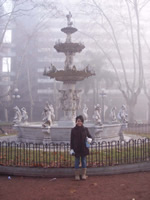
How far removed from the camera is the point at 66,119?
15070 millimetres

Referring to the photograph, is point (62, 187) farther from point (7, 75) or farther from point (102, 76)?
point (7, 75)

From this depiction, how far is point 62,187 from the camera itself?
673 centimetres

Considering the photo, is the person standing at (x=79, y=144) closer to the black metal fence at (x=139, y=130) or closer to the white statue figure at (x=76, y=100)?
the white statue figure at (x=76, y=100)

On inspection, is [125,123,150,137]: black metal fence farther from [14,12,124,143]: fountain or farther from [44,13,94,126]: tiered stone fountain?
[44,13,94,126]: tiered stone fountain

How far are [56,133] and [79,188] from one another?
6195 millimetres

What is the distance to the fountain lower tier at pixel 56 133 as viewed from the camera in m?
12.5

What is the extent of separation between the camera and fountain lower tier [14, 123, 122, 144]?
12.5 m

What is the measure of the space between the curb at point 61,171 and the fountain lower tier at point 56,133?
4465mm

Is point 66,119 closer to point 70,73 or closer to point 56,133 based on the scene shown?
point 56,133

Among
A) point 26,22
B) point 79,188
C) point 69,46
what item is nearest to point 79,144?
point 79,188

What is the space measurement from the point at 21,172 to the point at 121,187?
121 inches

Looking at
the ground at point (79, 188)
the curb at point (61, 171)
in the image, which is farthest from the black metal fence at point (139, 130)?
the ground at point (79, 188)

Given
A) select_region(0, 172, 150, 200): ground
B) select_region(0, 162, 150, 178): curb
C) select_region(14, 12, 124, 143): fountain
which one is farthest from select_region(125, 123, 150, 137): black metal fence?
select_region(0, 172, 150, 200): ground

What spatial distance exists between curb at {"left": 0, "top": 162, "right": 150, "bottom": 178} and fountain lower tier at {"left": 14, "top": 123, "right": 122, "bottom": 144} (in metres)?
4.46
